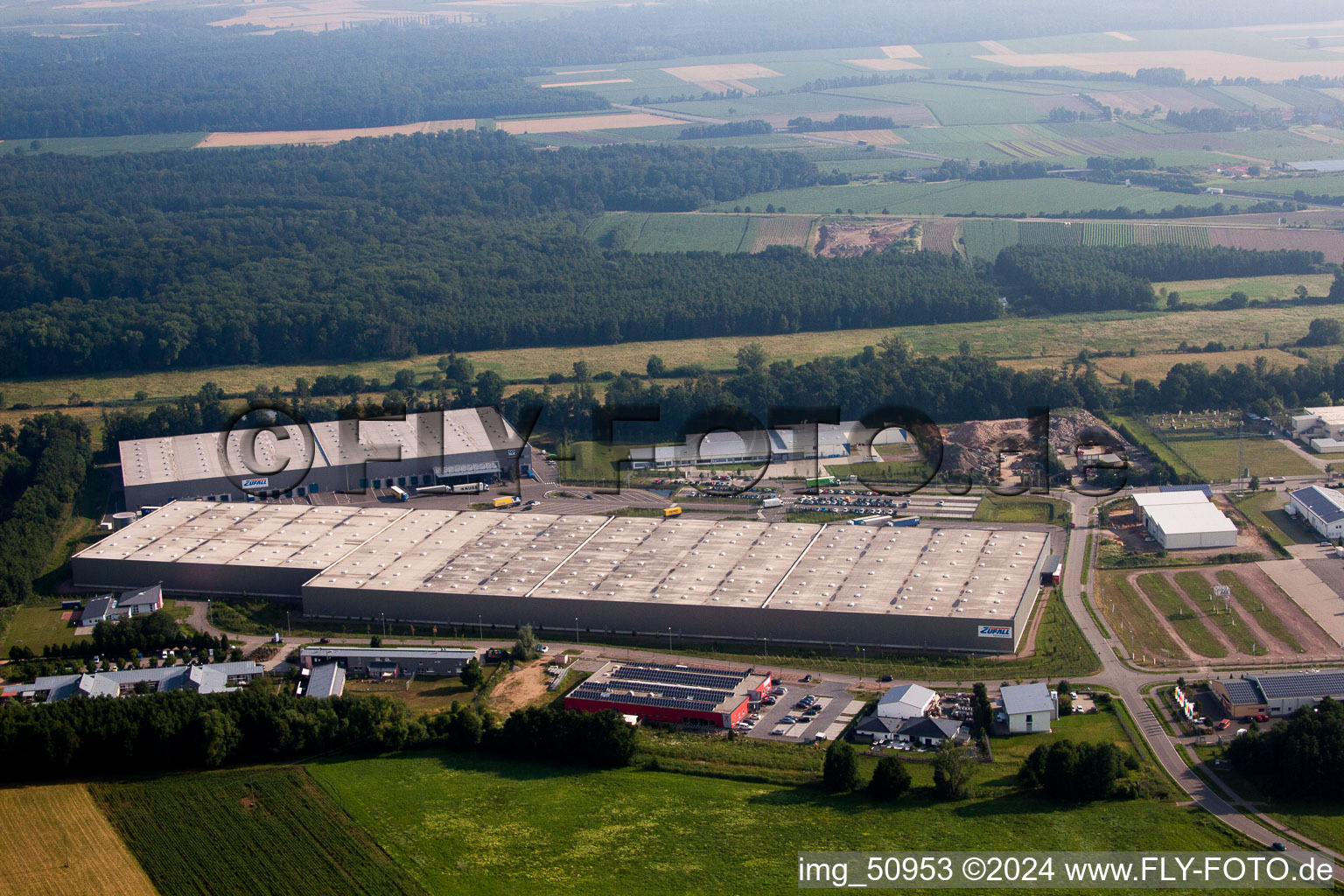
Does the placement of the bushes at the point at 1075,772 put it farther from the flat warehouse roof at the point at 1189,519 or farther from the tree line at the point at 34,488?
the tree line at the point at 34,488

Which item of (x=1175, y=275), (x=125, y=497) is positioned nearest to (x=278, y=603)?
(x=125, y=497)

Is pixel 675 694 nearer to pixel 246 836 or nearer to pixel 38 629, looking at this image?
pixel 246 836

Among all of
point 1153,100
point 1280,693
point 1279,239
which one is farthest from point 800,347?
point 1153,100

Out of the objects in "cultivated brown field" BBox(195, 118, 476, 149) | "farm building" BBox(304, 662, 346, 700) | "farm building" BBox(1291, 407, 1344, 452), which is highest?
"cultivated brown field" BBox(195, 118, 476, 149)

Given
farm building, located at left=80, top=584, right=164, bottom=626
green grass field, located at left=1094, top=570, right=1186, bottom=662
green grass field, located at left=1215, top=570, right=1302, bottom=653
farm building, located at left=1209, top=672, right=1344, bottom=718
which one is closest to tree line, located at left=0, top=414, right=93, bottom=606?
farm building, located at left=80, top=584, right=164, bottom=626

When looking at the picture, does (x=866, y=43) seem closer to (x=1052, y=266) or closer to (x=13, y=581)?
(x=1052, y=266)

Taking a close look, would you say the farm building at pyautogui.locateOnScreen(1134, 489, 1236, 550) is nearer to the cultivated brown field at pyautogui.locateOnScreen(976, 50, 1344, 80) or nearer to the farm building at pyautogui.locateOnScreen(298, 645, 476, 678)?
the farm building at pyautogui.locateOnScreen(298, 645, 476, 678)

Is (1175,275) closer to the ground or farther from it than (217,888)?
farther from it

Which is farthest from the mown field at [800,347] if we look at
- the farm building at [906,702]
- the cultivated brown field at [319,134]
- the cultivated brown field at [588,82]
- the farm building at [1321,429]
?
the cultivated brown field at [588,82]
